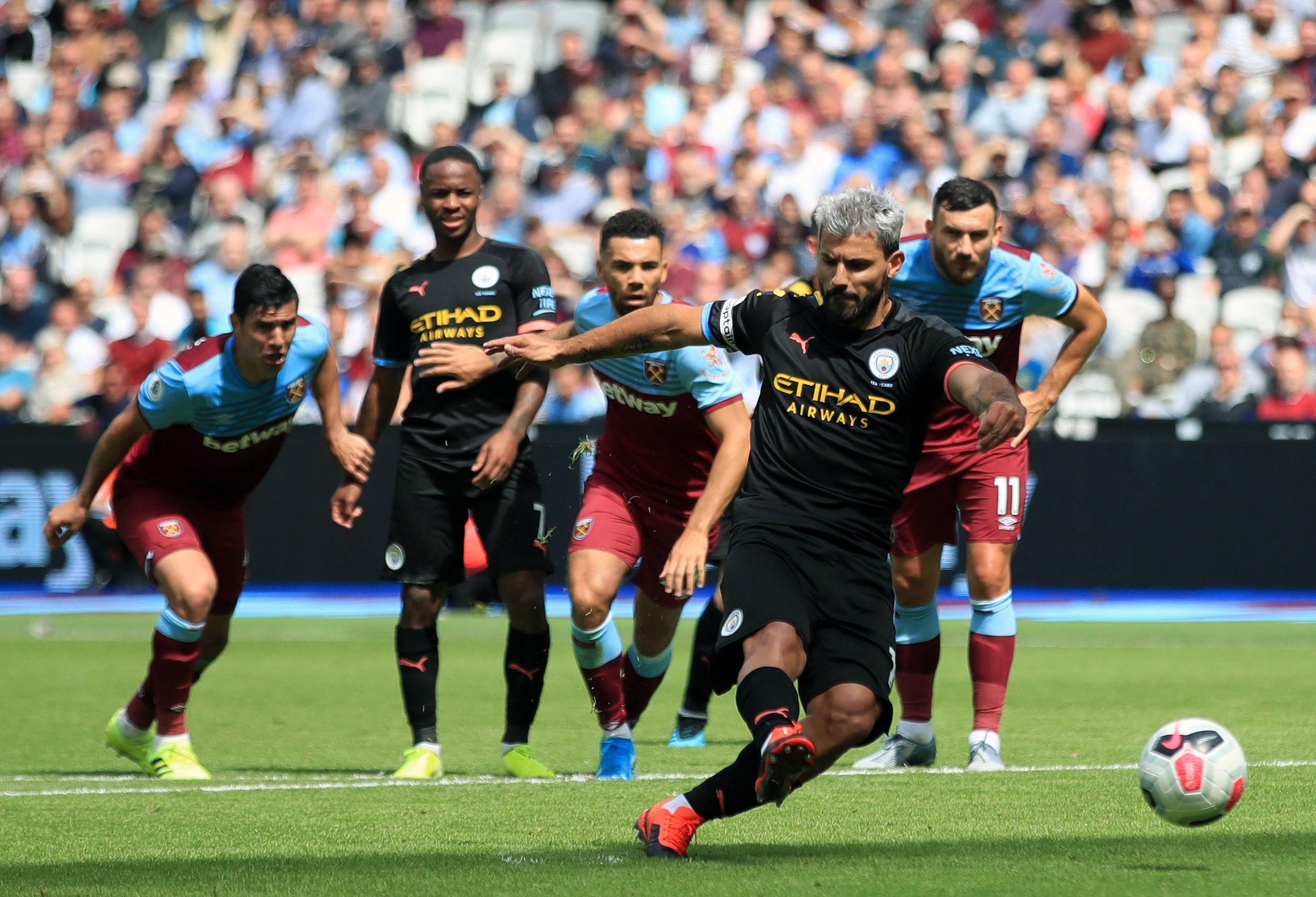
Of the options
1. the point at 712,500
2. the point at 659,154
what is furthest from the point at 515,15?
the point at 712,500

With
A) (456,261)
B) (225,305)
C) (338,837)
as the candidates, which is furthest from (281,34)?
(338,837)

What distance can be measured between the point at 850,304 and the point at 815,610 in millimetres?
913

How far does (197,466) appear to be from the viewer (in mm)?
8094

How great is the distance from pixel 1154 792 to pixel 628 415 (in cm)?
298

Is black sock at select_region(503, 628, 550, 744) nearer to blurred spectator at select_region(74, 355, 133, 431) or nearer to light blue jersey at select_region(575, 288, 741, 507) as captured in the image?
light blue jersey at select_region(575, 288, 741, 507)

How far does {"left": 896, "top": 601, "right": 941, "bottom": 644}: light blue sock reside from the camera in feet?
26.3

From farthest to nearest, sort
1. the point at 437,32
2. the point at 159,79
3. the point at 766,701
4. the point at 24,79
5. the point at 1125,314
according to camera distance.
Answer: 1. the point at 24,79
2. the point at 159,79
3. the point at 437,32
4. the point at 1125,314
5. the point at 766,701

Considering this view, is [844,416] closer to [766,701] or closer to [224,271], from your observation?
[766,701]

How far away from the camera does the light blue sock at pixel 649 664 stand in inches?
314

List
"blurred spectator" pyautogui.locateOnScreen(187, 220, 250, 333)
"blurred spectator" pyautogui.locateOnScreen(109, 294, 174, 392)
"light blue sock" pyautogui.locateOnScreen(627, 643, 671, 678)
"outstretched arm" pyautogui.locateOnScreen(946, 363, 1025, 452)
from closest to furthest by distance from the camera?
1. "outstretched arm" pyautogui.locateOnScreen(946, 363, 1025, 452)
2. "light blue sock" pyautogui.locateOnScreen(627, 643, 671, 678)
3. "blurred spectator" pyautogui.locateOnScreen(109, 294, 174, 392)
4. "blurred spectator" pyautogui.locateOnScreen(187, 220, 250, 333)

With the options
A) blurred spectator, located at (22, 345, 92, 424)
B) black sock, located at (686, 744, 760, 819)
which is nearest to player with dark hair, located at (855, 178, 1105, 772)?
black sock, located at (686, 744, 760, 819)

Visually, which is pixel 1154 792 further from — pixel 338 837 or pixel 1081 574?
pixel 1081 574

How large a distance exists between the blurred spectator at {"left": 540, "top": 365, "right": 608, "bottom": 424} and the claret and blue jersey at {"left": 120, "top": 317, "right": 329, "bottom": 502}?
8.28 metres

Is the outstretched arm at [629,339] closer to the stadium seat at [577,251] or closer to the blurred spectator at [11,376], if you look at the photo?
the stadium seat at [577,251]
